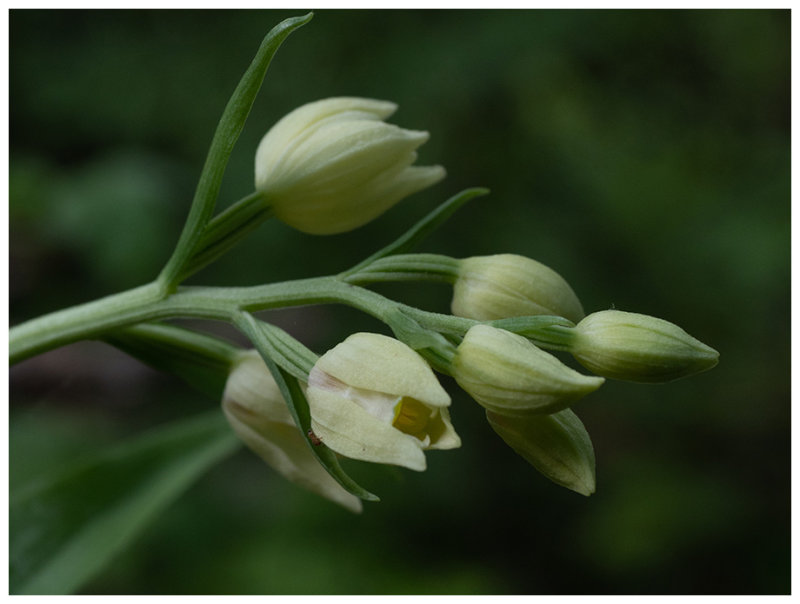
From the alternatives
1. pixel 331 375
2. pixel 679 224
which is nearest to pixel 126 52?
pixel 679 224

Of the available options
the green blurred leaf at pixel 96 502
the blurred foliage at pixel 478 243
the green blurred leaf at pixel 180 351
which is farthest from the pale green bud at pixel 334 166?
the blurred foliage at pixel 478 243

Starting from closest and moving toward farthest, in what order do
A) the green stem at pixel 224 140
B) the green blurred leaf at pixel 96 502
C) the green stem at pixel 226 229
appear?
1. the green stem at pixel 224 140
2. the green stem at pixel 226 229
3. the green blurred leaf at pixel 96 502

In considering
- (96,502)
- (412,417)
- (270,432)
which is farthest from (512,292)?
(96,502)

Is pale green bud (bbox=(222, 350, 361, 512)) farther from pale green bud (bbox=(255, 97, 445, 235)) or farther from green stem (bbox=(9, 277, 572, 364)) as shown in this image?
pale green bud (bbox=(255, 97, 445, 235))

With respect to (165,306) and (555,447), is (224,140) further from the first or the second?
(555,447)

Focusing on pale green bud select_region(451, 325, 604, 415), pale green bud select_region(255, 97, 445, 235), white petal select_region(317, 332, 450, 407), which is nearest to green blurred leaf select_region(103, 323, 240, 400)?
pale green bud select_region(255, 97, 445, 235)

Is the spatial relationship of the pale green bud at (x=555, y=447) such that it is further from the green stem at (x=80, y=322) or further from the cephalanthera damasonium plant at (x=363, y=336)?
the green stem at (x=80, y=322)

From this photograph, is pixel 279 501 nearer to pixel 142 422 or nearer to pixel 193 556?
pixel 193 556
